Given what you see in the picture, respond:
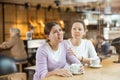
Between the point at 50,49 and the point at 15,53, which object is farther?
the point at 15,53

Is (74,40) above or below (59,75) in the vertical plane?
above

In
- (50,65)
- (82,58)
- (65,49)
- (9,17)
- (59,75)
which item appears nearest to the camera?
(59,75)

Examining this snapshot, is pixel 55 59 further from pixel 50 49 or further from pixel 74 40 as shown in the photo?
pixel 74 40

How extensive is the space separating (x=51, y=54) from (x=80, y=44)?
2.13 ft

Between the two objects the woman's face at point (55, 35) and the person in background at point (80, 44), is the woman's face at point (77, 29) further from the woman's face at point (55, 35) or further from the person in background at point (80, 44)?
the woman's face at point (55, 35)

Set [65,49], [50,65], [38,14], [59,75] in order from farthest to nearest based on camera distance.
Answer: [38,14] → [65,49] → [50,65] → [59,75]

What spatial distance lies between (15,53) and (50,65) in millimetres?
4330

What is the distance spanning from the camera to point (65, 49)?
6.74 feet

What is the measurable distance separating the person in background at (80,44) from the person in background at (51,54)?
0.34m

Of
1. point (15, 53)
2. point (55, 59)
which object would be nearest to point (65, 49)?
point (55, 59)

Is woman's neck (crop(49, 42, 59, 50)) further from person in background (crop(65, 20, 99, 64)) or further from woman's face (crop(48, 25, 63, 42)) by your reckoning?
person in background (crop(65, 20, 99, 64))

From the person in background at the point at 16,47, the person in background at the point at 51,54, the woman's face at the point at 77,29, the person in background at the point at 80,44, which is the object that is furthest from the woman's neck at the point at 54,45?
the person in background at the point at 16,47

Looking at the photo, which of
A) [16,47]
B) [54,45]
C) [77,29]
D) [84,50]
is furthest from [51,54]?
[16,47]

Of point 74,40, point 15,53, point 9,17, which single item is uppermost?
point 9,17
